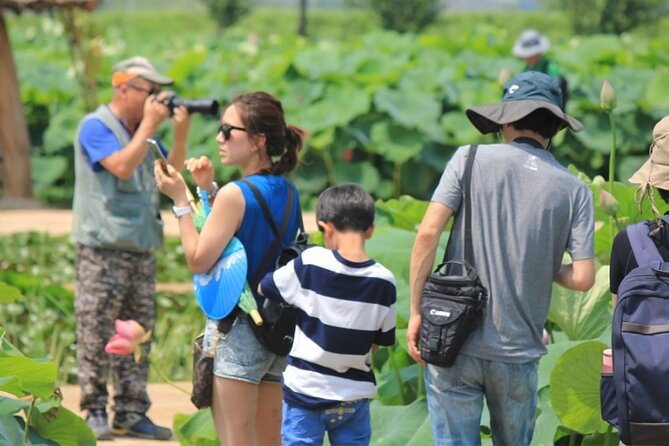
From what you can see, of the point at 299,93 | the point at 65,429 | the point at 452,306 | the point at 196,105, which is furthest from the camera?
the point at 299,93

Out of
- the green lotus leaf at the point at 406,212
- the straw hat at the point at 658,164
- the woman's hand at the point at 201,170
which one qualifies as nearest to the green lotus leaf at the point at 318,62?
the green lotus leaf at the point at 406,212

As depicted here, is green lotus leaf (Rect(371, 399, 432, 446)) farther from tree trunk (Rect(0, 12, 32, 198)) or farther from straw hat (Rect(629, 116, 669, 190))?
tree trunk (Rect(0, 12, 32, 198))

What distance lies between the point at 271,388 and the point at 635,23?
102 feet

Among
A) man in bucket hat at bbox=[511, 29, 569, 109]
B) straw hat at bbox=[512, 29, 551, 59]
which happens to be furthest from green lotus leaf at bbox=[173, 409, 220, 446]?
straw hat at bbox=[512, 29, 551, 59]

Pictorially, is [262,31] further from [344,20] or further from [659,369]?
[659,369]

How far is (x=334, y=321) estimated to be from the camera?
3537mm

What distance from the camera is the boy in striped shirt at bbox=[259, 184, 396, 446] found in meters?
3.53

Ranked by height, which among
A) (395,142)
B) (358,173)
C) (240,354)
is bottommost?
(358,173)

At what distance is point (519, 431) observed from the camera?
3561mm

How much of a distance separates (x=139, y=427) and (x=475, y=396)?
2.21 metres

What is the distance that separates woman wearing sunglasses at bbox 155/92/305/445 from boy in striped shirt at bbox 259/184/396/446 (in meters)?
0.25

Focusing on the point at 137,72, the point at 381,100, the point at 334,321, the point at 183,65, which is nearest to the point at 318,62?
the point at 381,100

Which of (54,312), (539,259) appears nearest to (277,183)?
(539,259)

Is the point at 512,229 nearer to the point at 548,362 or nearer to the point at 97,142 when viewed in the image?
the point at 548,362
